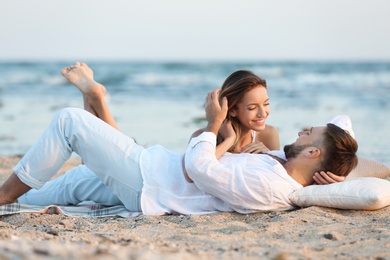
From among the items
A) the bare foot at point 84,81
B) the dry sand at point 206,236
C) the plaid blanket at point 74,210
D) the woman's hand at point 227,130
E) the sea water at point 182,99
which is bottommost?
the sea water at point 182,99

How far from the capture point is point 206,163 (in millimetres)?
4062

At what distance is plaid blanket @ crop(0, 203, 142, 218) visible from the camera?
448cm

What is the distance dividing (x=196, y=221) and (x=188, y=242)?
0.73 metres

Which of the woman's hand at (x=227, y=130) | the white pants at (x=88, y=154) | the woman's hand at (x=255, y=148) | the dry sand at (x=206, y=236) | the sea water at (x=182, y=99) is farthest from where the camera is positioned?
the sea water at (x=182, y=99)

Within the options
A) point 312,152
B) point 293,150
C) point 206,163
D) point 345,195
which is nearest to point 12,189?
point 206,163

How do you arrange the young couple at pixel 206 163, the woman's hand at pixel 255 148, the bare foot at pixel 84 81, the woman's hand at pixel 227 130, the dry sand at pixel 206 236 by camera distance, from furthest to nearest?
the bare foot at pixel 84 81, the woman's hand at pixel 255 148, the woman's hand at pixel 227 130, the young couple at pixel 206 163, the dry sand at pixel 206 236

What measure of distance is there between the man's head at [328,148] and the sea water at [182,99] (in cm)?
303

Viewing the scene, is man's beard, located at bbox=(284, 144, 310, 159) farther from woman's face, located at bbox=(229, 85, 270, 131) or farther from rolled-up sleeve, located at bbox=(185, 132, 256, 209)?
rolled-up sleeve, located at bbox=(185, 132, 256, 209)

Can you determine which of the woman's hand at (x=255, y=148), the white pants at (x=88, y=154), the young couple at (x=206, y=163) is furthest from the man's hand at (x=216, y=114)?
the white pants at (x=88, y=154)

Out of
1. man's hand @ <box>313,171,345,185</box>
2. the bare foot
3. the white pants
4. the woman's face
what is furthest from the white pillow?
the bare foot

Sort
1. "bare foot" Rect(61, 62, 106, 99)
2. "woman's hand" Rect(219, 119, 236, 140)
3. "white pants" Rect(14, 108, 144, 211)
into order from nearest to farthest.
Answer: "white pants" Rect(14, 108, 144, 211), "woman's hand" Rect(219, 119, 236, 140), "bare foot" Rect(61, 62, 106, 99)

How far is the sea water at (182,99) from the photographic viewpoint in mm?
9234

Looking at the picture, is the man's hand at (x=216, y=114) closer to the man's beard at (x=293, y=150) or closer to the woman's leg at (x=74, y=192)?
the man's beard at (x=293, y=150)

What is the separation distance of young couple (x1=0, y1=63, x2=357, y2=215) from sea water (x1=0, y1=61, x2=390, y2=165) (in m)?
3.12
